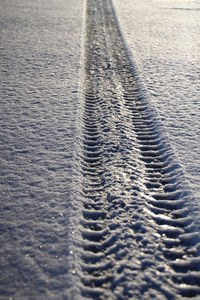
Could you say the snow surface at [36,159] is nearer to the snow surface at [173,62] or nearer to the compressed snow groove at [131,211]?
the compressed snow groove at [131,211]

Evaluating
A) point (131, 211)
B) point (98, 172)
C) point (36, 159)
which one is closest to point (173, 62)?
point (98, 172)

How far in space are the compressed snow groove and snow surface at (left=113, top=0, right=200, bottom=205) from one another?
16cm

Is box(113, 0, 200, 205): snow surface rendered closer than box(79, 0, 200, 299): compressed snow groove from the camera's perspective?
No

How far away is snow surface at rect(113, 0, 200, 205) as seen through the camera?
301 centimetres

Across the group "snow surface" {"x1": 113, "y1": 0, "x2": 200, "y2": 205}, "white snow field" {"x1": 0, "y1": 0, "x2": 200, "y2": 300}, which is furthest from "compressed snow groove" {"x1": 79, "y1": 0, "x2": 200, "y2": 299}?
"snow surface" {"x1": 113, "y1": 0, "x2": 200, "y2": 205}

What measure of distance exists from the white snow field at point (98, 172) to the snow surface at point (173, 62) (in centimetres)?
2

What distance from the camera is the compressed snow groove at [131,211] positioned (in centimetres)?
179

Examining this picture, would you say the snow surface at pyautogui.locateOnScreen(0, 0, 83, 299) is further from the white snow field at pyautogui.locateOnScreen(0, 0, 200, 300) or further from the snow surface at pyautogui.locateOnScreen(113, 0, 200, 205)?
the snow surface at pyautogui.locateOnScreen(113, 0, 200, 205)

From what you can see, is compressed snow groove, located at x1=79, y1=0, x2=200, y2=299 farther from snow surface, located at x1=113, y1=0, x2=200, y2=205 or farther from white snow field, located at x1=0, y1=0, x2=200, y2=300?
snow surface, located at x1=113, y1=0, x2=200, y2=205

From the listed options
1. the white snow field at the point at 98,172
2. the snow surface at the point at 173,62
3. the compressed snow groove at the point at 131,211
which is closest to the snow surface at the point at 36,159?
the white snow field at the point at 98,172

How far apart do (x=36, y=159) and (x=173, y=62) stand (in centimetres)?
302

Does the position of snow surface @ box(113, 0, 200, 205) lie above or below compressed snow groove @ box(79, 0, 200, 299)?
above

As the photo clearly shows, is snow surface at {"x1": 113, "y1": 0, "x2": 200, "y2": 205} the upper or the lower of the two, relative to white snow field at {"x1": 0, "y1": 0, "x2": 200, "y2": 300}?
upper

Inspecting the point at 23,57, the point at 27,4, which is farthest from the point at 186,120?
the point at 27,4
